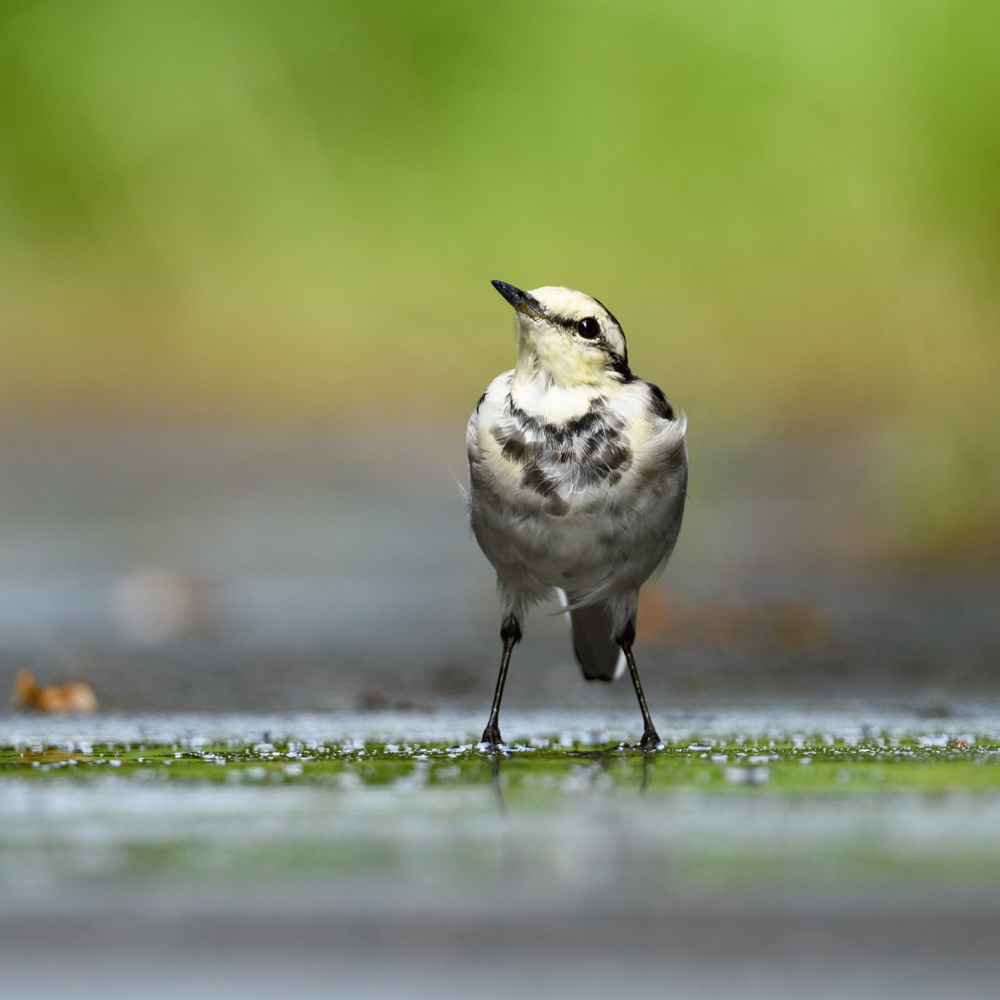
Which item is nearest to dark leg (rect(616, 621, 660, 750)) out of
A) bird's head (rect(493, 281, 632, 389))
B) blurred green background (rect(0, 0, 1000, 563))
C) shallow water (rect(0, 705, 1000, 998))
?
shallow water (rect(0, 705, 1000, 998))

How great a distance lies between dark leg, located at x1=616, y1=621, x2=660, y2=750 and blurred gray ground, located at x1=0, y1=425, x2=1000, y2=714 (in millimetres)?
734

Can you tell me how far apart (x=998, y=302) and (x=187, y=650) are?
22.8 feet

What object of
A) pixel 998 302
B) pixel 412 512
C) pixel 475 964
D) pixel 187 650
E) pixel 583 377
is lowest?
pixel 475 964

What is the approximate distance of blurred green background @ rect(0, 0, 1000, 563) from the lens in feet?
43.3

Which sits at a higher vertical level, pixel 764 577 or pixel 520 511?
pixel 764 577

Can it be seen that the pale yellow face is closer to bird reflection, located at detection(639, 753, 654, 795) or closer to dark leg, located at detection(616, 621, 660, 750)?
dark leg, located at detection(616, 621, 660, 750)

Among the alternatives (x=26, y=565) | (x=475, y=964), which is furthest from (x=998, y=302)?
(x=475, y=964)

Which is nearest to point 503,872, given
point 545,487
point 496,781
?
point 496,781

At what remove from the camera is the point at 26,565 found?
31.9 ft

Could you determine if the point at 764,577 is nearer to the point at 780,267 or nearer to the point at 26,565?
the point at 26,565

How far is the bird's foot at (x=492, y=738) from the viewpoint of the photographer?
4152 millimetres

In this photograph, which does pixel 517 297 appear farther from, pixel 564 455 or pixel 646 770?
pixel 646 770

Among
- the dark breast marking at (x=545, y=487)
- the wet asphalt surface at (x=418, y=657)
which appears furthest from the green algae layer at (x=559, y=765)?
the wet asphalt surface at (x=418, y=657)

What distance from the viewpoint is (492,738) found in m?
4.27
